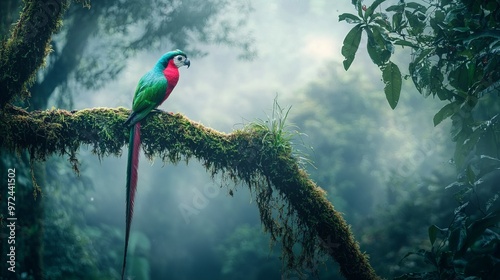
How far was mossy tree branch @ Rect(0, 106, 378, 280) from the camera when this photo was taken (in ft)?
7.13

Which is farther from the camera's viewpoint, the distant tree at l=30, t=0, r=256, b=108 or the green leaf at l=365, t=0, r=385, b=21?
the distant tree at l=30, t=0, r=256, b=108

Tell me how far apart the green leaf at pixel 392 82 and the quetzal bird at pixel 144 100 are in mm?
1397

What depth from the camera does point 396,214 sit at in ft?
22.1

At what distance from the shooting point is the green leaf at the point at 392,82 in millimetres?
1849

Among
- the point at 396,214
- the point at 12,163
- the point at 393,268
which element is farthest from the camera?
the point at 396,214

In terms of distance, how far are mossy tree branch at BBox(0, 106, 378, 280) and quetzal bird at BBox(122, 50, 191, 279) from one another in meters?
0.07


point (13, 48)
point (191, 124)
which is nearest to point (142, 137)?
point (191, 124)

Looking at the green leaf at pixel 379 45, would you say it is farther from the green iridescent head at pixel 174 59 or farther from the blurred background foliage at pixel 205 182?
the blurred background foliage at pixel 205 182

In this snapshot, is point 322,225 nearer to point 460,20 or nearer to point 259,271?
point 460,20

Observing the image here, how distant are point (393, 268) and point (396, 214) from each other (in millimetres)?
975

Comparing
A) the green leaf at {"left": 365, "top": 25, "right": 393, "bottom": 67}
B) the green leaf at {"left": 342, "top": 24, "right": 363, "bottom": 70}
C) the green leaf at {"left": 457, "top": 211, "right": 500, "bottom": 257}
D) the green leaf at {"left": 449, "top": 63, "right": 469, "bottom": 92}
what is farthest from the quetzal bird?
the green leaf at {"left": 449, "top": 63, "right": 469, "bottom": 92}

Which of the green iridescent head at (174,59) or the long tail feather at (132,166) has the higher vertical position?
the green iridescent head at (174,59)

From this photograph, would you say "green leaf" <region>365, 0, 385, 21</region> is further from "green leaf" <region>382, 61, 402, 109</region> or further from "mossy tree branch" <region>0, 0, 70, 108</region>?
"mossy tree branch" <region>0, 0, 70, 108</region>

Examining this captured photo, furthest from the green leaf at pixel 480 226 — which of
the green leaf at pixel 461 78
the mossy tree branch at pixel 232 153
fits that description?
the mossy tree branch at pixel 232 153
